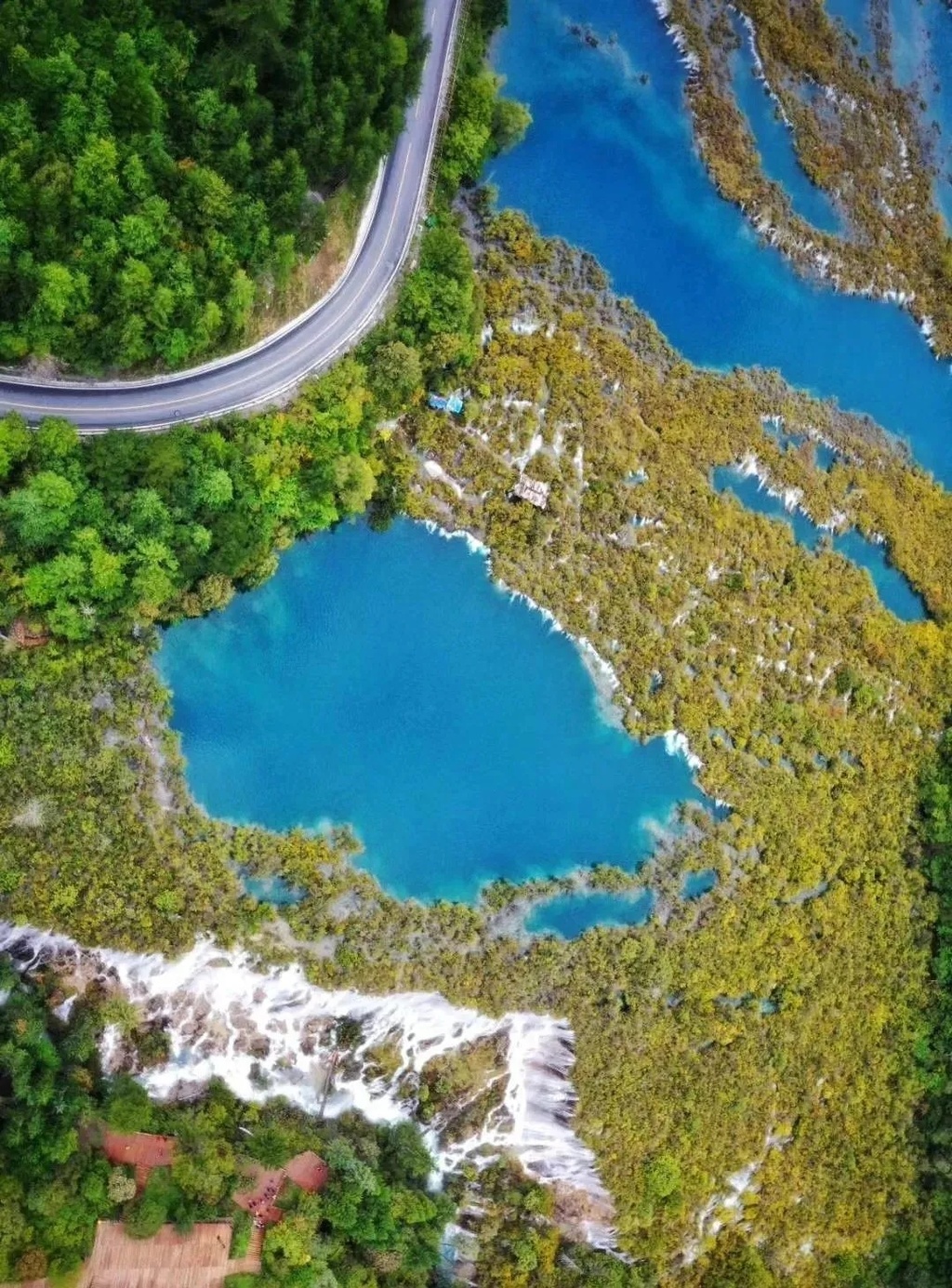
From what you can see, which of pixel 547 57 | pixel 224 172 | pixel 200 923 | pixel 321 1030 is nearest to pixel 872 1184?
pixel 321 1030

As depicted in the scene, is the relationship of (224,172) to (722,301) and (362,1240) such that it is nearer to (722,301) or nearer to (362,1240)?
(722,301)

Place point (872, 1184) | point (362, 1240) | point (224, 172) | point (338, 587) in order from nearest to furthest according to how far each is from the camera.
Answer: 1. point (224, 172)
2. point (362, 1240)
3. point (338, 587)
4. point (872, 1184)

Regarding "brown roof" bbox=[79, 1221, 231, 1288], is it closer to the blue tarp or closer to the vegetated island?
the vegetated island

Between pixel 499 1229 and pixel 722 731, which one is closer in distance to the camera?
pixel 499 1229

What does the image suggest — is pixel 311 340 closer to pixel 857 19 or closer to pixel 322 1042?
pixel 322 1042

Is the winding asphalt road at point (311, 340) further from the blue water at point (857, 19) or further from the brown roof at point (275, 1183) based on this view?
the brown roof at point (275, 1183)

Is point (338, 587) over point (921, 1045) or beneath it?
over
